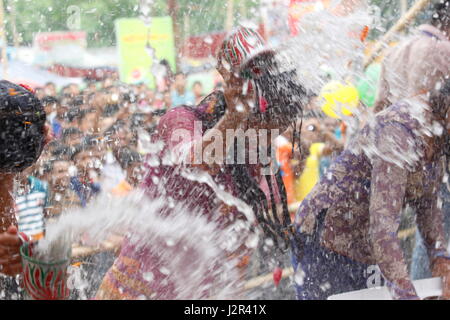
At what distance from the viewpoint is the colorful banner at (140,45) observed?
19.2 ft

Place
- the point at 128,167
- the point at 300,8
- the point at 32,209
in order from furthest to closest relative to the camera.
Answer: the point at 128,167, the point at 300,8, the point at 32,209

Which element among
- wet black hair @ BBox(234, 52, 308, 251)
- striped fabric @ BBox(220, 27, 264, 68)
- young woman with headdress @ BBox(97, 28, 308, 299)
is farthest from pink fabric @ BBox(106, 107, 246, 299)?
striped fabric @ BBox(220, 27, 264, 68)

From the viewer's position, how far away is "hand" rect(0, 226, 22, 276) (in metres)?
1.97

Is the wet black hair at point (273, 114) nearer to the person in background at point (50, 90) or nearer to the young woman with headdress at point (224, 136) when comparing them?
the young woman with headdress at point (224, 136)

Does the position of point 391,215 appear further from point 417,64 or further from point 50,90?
point 50,90

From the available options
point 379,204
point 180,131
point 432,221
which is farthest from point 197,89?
point 379,204

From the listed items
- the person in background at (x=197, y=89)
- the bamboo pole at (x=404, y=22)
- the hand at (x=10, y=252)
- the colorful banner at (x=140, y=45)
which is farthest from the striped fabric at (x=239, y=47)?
the colorful banner at (x=140, y=45)

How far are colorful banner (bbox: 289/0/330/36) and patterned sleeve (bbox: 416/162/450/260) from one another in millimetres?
1114

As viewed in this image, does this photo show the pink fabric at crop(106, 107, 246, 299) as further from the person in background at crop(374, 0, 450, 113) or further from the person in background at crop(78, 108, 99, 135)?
the person in background at crop(78, 108, 99, 135)

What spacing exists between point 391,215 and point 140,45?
4466 millimetres

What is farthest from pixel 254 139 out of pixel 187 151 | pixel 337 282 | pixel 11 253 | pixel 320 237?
pixel 11 253

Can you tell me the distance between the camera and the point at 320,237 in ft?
7.62

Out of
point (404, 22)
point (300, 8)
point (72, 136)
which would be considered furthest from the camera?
point (72, 136)

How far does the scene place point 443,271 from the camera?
2.30 m
